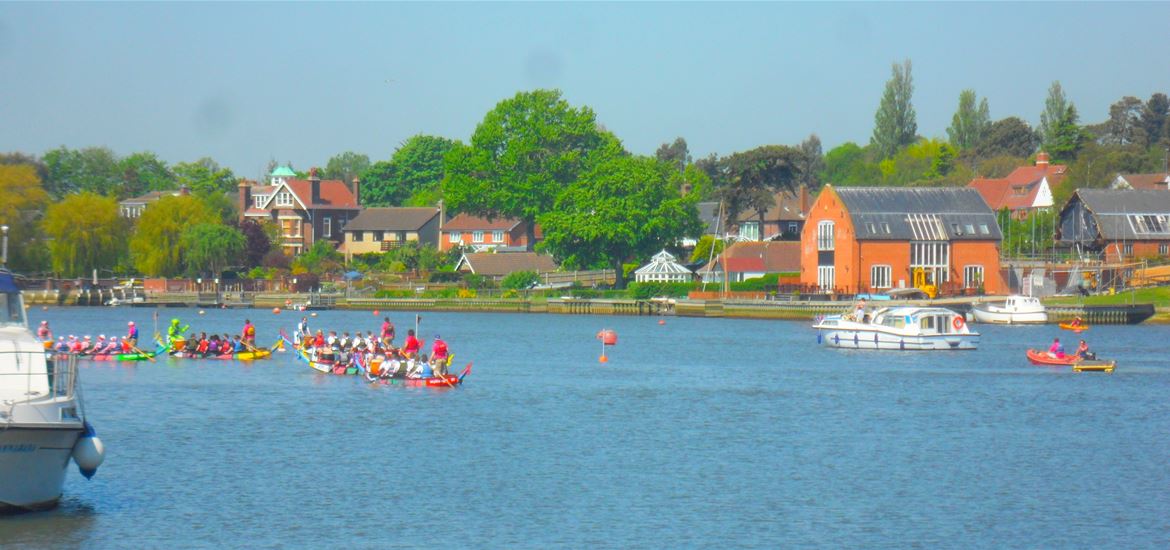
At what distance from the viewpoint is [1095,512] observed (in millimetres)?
28250

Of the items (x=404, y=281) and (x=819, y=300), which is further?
(x=404, y=281)

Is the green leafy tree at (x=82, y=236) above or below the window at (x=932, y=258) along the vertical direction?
above

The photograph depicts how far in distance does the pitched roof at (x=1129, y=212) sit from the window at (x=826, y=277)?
2059 cm

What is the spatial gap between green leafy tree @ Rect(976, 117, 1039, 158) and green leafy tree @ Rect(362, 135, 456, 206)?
69.0 meters

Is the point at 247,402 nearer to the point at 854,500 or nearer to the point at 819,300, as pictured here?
the point at 854,500

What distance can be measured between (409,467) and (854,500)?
1045cm

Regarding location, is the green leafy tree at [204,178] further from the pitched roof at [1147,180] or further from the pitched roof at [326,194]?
the pitched roof at [1147,180]

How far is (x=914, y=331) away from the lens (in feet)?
211

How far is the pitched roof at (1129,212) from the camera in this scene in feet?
329

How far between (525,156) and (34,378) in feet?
329

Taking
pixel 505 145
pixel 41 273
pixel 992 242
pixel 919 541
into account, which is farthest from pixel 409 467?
pixel 505 145

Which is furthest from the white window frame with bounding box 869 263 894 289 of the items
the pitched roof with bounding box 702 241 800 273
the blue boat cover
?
the blue boat cover

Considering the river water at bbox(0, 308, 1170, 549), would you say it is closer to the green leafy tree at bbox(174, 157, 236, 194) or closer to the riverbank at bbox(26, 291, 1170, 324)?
the riverbank at bbox(26, 291, 1170, 324)

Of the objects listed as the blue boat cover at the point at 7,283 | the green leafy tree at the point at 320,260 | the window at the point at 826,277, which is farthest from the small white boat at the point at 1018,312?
the blue boat cover at the point at 7,283
